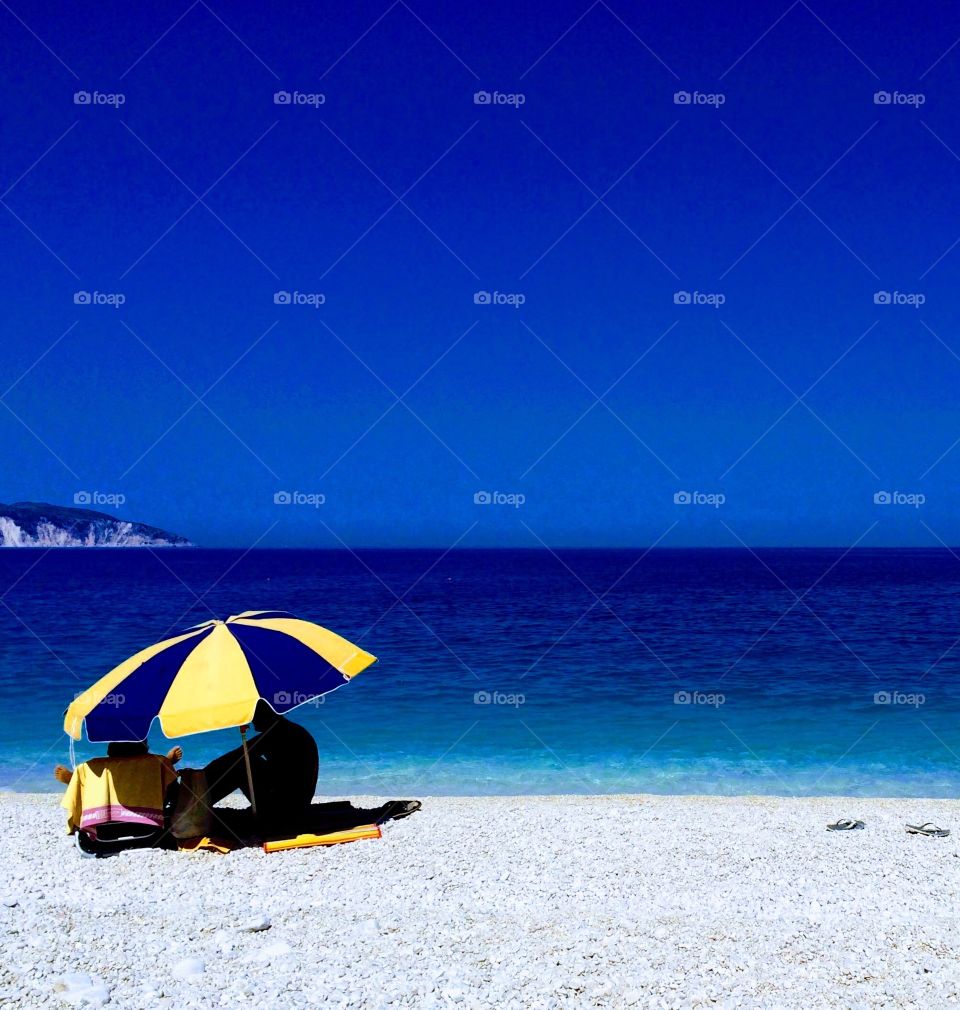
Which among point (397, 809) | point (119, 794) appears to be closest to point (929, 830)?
point (397, 809)

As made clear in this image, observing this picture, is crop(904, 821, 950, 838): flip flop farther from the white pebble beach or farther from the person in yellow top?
the person in yellow top

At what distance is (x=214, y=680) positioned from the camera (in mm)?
8422

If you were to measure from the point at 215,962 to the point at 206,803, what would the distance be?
338cm

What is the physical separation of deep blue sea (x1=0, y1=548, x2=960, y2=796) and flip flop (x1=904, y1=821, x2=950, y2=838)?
419 centimetres

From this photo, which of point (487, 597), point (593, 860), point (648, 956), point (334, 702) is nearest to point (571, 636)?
point (334, 702)

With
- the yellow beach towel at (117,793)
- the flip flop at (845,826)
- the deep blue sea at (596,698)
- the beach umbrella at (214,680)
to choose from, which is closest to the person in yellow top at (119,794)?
the yellow beach towel at (117,793)

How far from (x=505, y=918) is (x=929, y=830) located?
5.53m

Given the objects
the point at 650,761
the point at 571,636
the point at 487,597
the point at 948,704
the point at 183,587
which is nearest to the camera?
the point at 650,761

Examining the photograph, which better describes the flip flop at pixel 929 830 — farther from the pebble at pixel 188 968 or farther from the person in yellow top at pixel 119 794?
the person in yellow top at pixel 119 794

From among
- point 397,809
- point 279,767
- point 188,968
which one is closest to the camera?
point 188,968

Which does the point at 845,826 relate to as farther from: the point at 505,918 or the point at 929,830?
the point at 505,918

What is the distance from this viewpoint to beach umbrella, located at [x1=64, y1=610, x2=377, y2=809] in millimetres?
8258

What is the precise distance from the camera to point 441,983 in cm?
567

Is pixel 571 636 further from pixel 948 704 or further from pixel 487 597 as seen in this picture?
pixel 487 597
